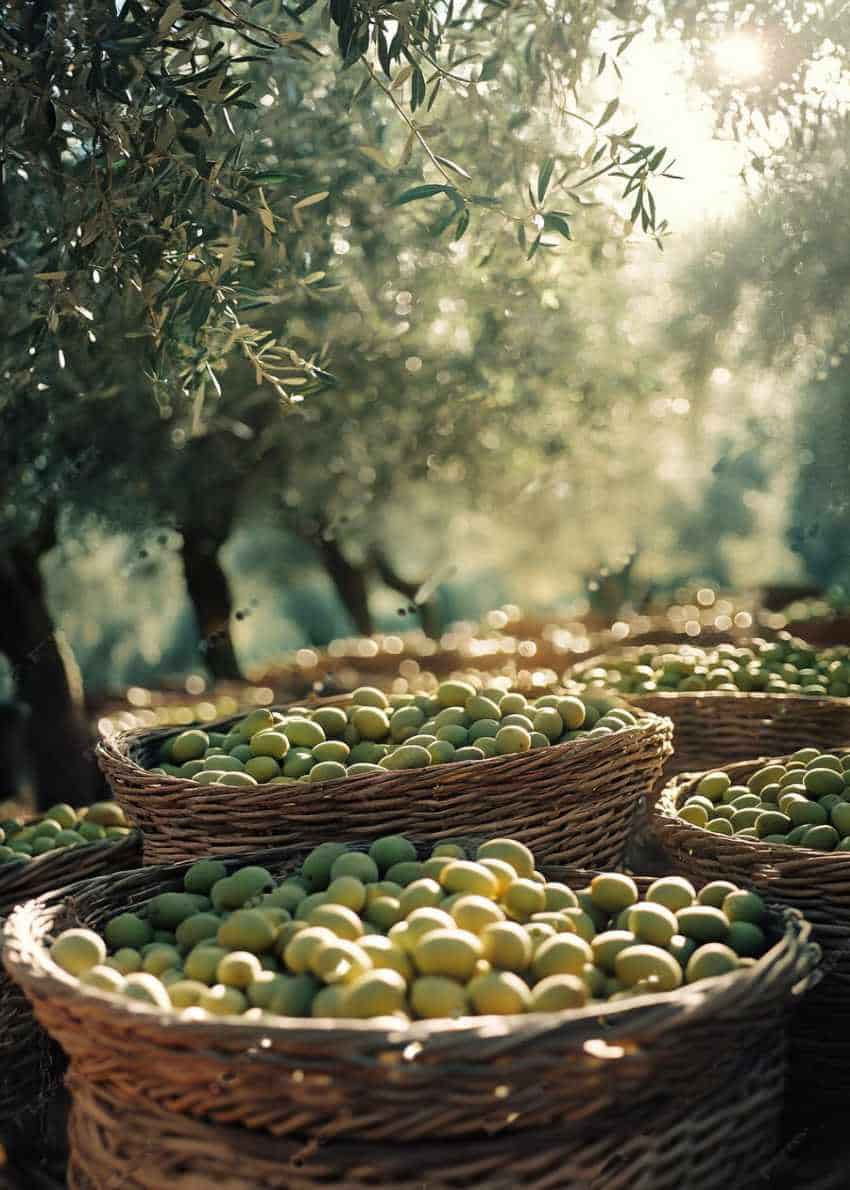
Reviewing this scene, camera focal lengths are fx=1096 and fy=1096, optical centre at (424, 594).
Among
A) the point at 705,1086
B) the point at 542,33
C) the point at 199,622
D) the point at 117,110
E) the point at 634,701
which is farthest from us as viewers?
the point at 199,622

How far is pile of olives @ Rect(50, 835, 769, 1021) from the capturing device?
208 centimetres

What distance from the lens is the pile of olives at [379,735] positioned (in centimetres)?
324

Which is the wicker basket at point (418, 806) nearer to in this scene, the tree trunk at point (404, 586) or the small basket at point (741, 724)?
the small basket at point (741, 724)

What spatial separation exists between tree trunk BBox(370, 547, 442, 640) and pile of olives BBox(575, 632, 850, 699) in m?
5.41

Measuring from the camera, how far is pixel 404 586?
1145 cm

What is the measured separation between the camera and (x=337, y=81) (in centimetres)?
520

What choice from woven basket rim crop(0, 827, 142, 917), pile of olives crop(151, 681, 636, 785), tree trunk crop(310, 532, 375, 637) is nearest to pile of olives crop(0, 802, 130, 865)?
woven basket rim crop(0, 827, 142, 917)

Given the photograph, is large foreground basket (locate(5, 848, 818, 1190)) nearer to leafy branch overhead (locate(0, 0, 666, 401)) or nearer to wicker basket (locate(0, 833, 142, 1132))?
wicker basket (locate(0, 833, 142, 1132))

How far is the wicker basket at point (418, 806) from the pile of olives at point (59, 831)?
1.05 m

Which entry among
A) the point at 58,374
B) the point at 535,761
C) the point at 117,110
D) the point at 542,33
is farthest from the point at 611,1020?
the point at 58,374

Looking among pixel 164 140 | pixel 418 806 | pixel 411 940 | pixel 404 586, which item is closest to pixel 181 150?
pixel 164 140

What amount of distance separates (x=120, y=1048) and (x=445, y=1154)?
0.62m

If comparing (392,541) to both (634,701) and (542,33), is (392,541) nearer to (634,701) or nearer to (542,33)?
(634,701)

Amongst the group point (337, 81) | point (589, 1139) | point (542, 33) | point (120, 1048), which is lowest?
point (589, 1139)
